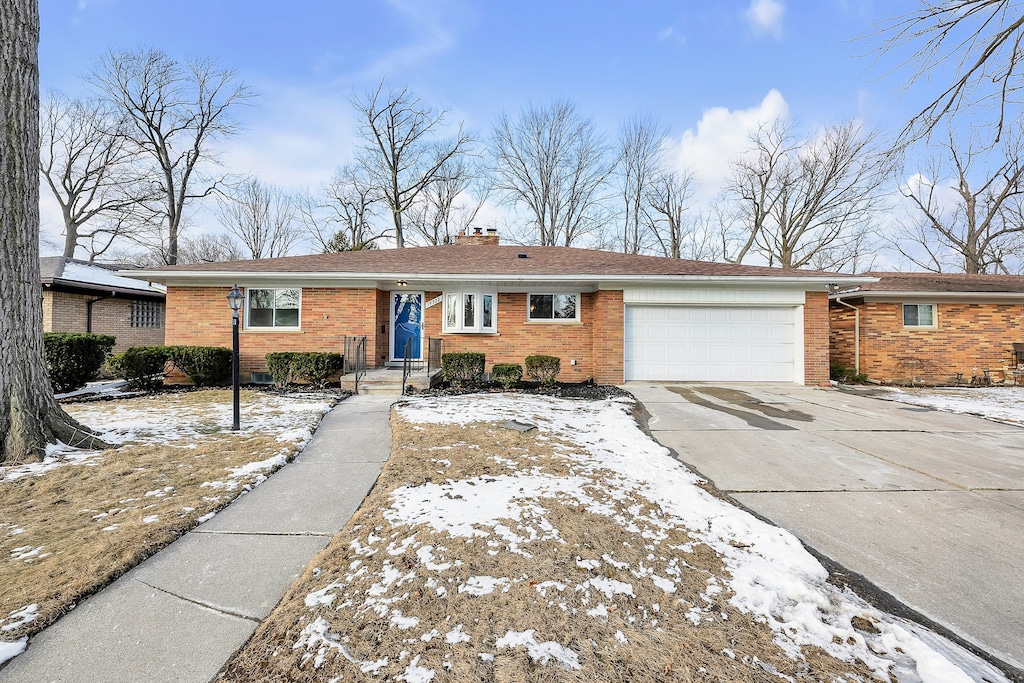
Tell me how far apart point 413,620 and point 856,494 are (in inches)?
150

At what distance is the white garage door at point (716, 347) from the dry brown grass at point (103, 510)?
26.8ft

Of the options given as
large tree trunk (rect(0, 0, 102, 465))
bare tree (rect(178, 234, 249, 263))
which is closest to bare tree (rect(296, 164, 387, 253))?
bare tree (rect(178, 234, 249, 263))

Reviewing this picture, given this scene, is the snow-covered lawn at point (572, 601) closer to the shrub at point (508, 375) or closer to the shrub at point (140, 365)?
the shrub at point (508, 375)

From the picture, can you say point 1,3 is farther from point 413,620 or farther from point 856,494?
point 856,494

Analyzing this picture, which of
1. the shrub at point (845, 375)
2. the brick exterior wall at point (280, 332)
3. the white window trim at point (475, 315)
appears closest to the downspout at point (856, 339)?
the shrub at point (845, 375)

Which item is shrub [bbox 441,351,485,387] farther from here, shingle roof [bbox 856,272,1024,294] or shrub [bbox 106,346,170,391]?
shingle roof [bbox 856,272,1024,294]

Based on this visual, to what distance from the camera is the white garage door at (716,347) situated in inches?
416

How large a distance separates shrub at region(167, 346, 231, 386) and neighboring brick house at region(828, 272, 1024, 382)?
16014mm

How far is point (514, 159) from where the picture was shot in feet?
76.7

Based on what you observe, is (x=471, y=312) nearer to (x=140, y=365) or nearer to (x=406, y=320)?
(x=406, y=320)

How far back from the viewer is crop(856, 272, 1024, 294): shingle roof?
11539mm

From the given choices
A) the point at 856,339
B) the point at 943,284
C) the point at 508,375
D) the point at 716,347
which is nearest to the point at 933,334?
the point at 943,284

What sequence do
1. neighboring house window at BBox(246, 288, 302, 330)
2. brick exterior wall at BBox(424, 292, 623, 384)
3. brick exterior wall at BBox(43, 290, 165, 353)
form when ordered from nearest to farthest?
neighboring house window at BBox(246, 288, 302, 330) < brick exterior wall at BBox(424, 292, 623, 384) < brick exterior wall at BBox(43, 290, 165, 353)

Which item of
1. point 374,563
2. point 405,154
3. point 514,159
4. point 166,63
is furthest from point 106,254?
point 374,563
